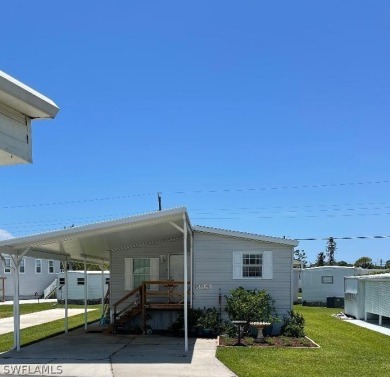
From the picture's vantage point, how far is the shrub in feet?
52.0

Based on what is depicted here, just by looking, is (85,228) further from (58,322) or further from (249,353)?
(58,322)

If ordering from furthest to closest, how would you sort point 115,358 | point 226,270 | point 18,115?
point 226,270, point 115,358, point 18,115

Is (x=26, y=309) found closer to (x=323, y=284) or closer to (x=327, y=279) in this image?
(x=323, y=284)

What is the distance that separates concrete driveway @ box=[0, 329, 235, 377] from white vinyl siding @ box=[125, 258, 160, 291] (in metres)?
4.06

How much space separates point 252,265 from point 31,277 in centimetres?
3276

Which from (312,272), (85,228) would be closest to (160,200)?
(312,272)

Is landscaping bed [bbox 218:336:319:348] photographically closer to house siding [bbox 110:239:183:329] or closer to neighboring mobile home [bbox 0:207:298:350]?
neighboring mobile home [bbox 0:207:298:350]

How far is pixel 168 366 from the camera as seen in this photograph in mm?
11242

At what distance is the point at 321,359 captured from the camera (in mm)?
12008

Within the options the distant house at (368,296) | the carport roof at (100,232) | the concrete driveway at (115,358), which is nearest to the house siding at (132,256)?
the carport roof at (100,232)

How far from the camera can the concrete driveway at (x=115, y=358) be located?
418 inches

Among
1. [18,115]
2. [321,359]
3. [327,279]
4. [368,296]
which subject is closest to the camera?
[18,115]

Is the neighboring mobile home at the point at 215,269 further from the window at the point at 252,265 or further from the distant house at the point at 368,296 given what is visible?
the distant house at the point at 368,296

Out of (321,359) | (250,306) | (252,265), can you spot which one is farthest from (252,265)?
(321,359)
